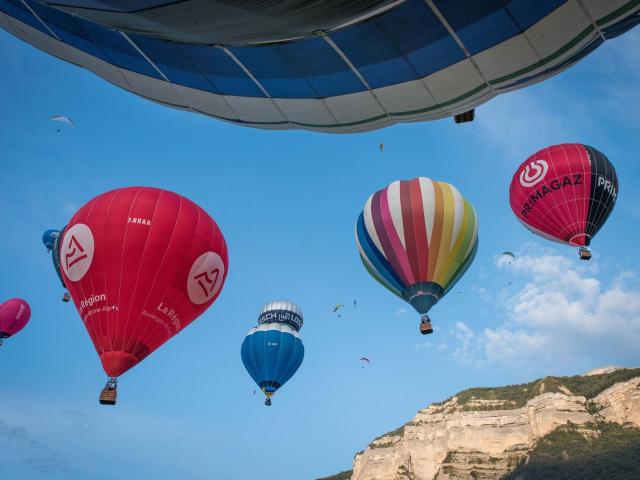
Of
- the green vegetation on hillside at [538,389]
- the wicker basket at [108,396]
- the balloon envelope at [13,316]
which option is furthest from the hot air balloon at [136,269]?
the green vegetation on hillside at [538,389]

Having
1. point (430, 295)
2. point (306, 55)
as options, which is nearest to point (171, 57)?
point (306, 55)

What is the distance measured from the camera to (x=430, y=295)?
64.2 ft

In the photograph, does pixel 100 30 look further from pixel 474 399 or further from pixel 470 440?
pixel 474 399

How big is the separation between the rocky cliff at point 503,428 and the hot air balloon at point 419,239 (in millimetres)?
59407

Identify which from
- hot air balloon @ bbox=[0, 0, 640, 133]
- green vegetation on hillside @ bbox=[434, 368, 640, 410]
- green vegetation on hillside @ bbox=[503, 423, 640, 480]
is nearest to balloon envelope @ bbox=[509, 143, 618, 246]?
hot air balloon @ bbox=[0, 0, 640, 133]

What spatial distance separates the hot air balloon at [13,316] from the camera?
107 ft

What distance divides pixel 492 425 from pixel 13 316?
70741 millimetres

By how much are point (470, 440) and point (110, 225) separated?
79.5 meters

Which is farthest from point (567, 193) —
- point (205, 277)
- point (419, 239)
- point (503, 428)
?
point (503, 428)

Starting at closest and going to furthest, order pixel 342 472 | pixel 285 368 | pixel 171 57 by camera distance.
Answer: pixel 171 57 → pixel 285 368 → pixel 342 472

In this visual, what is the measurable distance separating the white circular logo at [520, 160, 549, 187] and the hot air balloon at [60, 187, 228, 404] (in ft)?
49.7

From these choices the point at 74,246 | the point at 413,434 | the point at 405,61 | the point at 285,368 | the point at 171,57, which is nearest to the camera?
the point at 405,61

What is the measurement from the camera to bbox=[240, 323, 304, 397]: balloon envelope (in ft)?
93.8

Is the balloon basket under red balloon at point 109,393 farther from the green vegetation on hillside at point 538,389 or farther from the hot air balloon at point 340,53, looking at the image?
the green vegetation on hillside at point 538,389
